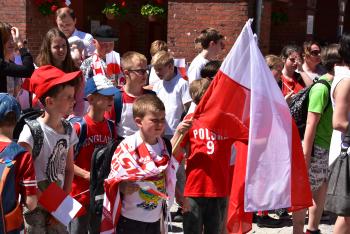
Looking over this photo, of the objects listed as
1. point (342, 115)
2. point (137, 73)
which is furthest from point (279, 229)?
point (137, 73)

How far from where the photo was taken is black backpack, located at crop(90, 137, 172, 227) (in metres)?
4.21

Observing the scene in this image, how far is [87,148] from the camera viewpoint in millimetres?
4746

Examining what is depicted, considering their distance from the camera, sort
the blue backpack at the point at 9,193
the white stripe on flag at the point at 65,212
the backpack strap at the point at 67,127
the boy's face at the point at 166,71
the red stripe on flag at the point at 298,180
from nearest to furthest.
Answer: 1. the blue backpack at the point at 9,193
2. the white stripe on flag at the point at 65,212
3. the backpack strap at the point at 67,127
4. the red stripe on flag at the point at 298,180
5. the boy's face at the point at 166,71

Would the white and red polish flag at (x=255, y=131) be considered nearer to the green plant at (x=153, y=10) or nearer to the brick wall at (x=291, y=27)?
the green plant at (x=153, y=10)

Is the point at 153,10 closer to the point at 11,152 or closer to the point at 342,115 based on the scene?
the point at 342,115

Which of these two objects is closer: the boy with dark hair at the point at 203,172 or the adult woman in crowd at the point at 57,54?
the boy with dark hair at the point at 203,172

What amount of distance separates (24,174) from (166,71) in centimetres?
305

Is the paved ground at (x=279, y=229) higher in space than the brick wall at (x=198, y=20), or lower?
lower

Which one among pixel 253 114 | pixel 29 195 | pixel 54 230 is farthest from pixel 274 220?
pixel 29 195

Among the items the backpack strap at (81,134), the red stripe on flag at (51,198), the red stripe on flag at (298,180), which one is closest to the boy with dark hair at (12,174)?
the red stripe on flag at (51,198)

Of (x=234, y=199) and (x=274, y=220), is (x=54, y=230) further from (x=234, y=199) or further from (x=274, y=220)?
(x=274, y=220)

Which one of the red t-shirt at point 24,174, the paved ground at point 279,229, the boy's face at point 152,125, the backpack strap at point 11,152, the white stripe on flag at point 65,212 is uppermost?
the boy's face at point 152,125

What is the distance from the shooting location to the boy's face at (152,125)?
4199 millimetres

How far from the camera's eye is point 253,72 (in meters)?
4.49
